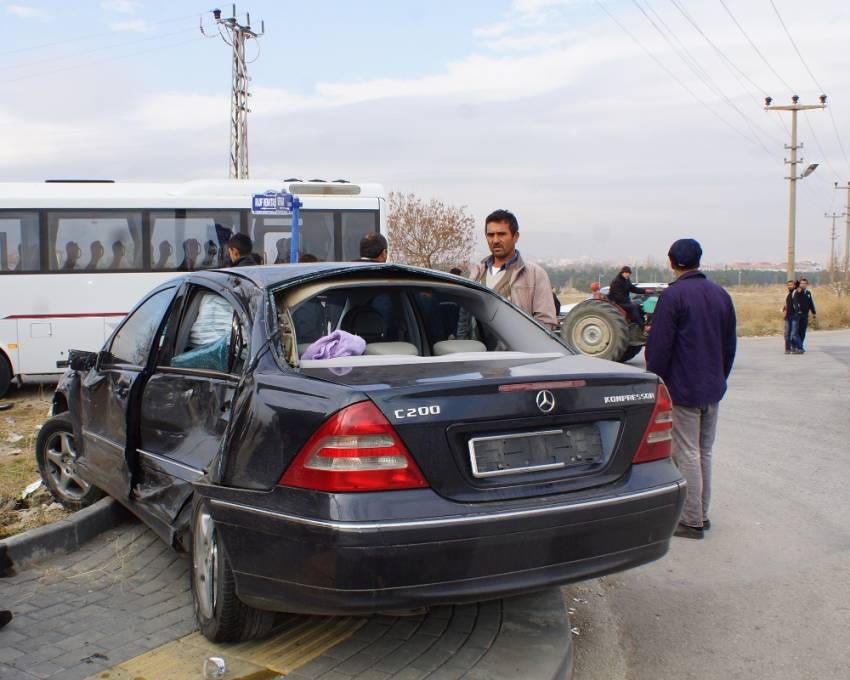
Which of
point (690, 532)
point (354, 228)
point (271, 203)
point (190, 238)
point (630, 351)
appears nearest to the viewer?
point (690, 532)

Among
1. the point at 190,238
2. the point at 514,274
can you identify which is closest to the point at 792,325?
the point at 190,238

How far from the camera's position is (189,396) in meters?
4.10

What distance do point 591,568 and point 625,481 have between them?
0.40 m

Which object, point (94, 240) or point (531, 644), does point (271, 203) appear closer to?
point (94, 240)

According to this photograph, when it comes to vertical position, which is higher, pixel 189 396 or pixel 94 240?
pixel 94 240

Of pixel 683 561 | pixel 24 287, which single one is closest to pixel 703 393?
pixel 683 561

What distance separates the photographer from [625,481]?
3.46 m

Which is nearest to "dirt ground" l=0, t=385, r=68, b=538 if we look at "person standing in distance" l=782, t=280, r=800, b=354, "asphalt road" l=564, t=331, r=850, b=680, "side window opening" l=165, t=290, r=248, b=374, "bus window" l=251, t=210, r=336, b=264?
"side window opening" l=165, t=290, r=248, b=374

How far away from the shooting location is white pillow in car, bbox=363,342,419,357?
4.12 meters

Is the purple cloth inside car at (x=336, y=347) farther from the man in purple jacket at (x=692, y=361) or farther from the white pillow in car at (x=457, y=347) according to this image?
the man in purple jacket at (x=692, y=361)

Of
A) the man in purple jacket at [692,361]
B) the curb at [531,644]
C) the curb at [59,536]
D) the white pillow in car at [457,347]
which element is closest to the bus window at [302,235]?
the curb at [59,536]

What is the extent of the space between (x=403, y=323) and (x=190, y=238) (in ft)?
37.4

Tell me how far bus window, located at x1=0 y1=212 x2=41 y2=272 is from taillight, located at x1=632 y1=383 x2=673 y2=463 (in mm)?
13088

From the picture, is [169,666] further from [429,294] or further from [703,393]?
[703,393]
